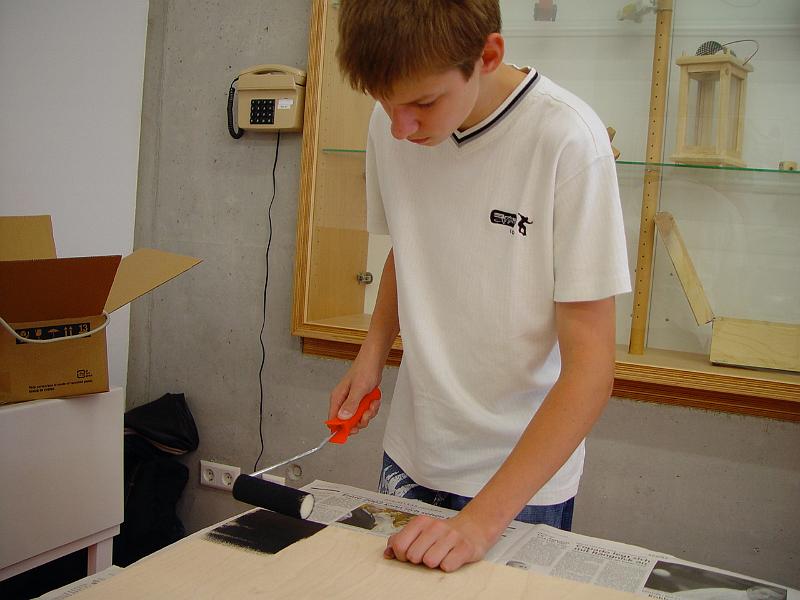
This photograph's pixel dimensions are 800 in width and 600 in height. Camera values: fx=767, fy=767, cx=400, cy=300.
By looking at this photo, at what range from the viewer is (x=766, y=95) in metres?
1.93

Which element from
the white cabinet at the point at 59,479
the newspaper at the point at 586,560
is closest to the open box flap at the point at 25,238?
the white cabinet at the point at 59,479

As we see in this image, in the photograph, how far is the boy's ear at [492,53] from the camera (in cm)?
89

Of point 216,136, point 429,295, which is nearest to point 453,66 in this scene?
point 429,295

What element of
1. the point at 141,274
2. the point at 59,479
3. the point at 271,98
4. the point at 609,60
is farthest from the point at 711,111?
the point at 59,479

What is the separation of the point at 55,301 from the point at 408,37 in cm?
100

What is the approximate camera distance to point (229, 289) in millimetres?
2445

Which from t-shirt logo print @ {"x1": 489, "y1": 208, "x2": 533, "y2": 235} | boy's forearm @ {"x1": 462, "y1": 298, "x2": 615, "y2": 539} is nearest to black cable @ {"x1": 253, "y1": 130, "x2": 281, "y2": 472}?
t-shirt logo print @ {"x1": 489, "y1": 208, "x2": 533, "y2": 235}

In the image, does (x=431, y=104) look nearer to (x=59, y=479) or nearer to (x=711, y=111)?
(x=59, y=479)

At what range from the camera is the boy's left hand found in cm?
84

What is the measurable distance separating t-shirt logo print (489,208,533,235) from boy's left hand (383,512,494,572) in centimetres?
39

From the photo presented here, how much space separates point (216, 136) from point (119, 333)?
2.36ft

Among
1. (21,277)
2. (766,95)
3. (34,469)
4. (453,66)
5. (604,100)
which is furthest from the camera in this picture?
(604,100)

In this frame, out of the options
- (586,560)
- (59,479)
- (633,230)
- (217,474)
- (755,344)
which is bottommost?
(217,474)

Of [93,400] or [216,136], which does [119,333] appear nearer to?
[216,136]
